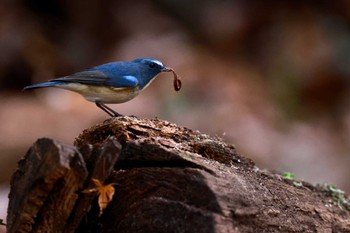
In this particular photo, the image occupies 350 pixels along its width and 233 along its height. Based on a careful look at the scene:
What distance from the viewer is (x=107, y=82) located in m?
4.29

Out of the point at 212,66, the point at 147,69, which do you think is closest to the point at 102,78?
the point at 147,69

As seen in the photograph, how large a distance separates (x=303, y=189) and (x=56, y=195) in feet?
5.00

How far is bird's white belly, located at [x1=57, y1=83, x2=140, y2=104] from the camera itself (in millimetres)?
4344

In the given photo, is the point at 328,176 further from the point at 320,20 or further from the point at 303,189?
the point at 303,189

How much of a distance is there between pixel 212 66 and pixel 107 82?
696 centimetres

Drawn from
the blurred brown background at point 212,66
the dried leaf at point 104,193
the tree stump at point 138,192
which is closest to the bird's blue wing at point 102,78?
the tree stump at point 138,192

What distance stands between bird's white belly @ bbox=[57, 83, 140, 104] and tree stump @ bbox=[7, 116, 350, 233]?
2.49 ft

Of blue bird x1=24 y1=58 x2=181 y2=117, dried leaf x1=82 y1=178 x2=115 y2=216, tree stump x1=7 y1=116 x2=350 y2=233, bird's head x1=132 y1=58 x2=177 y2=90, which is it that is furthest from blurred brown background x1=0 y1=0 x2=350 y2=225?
dried leaf x1=82 y1=178 x2=115 y2=216

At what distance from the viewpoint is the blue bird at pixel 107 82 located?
169 inches

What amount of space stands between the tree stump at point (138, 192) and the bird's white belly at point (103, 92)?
2.49ft

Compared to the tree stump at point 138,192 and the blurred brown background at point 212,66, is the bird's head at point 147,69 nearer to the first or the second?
the tree stump at point 138,192

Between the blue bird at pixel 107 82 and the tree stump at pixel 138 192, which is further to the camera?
the blue bird at pixel 107 82

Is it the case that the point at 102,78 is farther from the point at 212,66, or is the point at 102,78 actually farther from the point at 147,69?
the point at 212,66

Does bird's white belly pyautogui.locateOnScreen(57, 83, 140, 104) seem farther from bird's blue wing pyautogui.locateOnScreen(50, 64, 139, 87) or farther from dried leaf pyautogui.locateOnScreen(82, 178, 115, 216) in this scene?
dried leaf pyautogui.locateOnScreen(82, 178, 115, 216)
